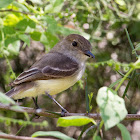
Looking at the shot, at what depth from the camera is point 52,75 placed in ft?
8.91

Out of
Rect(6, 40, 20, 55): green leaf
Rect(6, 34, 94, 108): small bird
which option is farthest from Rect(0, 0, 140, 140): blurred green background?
Rect(6, 40, 20, 55): green leaf

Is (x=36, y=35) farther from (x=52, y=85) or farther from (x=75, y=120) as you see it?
(x=75, y=120)

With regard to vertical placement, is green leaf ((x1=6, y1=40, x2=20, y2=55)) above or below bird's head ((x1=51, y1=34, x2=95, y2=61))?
above

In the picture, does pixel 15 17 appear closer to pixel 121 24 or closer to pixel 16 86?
pixel 16 86

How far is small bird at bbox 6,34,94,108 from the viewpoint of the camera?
2637mm

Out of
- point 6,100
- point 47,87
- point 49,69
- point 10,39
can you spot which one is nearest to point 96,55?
point 49,69

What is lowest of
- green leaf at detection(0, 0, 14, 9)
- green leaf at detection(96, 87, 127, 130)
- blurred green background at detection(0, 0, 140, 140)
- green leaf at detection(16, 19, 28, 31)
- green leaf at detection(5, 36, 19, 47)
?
blurred green background at detection(0, 0, 140, 140)

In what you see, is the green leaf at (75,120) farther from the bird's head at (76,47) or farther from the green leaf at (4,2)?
the bird's head at (76,47)

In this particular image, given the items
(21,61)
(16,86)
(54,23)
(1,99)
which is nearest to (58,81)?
(16,86)

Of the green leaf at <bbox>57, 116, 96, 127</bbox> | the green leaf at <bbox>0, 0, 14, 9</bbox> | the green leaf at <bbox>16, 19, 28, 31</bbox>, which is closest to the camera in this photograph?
the green leaf at <bbox>57, 116, 96, 127</bbox>

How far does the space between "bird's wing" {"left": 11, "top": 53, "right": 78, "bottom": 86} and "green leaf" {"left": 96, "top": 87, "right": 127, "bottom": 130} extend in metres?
1.79

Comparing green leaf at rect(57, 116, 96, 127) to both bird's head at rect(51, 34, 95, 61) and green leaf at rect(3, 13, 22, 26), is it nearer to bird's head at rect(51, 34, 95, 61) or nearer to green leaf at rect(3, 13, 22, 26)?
green leaf at rect(3, 13, 22, 26)

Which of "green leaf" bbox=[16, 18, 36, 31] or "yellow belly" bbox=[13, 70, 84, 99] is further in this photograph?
"yellow belly" bbox=[13, 70, 84, 99]

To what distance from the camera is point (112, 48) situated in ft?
13.3
